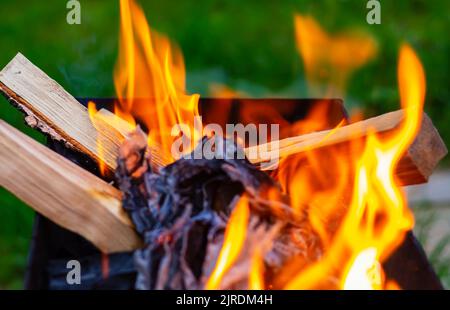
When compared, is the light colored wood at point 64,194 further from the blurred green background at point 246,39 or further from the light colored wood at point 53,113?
the blurred green background at point 246,39

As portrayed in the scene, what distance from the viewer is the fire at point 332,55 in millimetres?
3629

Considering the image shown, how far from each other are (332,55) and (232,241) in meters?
2.47

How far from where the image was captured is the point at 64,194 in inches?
61.2

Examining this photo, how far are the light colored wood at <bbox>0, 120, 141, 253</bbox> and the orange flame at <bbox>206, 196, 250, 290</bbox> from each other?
18 centimetres

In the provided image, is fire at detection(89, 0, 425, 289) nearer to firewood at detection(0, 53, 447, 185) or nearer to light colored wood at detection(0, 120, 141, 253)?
firewood at detection(0, 53, 447, 185)

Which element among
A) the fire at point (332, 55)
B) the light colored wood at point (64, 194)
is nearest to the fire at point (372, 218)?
the light colored wood at point (64, 194)

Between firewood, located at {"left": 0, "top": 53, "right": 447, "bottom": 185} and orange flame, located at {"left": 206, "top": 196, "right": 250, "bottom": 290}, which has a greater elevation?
firewood, located at {"left": 0, "top": 53, "right": 447, "bottom": 185}

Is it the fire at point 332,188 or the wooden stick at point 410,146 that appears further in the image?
the wooden stick at point 410,146

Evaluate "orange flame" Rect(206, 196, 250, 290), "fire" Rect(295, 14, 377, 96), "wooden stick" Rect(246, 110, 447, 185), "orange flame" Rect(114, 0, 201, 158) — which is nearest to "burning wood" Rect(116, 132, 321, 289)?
"orange flame" Rect(206, 196, 250, 290)

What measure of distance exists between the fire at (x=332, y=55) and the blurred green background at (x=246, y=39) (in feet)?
0.16

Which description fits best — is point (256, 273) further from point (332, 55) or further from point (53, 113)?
point (332, 55)

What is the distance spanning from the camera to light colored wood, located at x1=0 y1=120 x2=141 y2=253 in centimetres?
153

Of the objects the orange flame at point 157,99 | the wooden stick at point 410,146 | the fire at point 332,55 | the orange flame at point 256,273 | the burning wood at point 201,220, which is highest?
the fire at point 332,55
